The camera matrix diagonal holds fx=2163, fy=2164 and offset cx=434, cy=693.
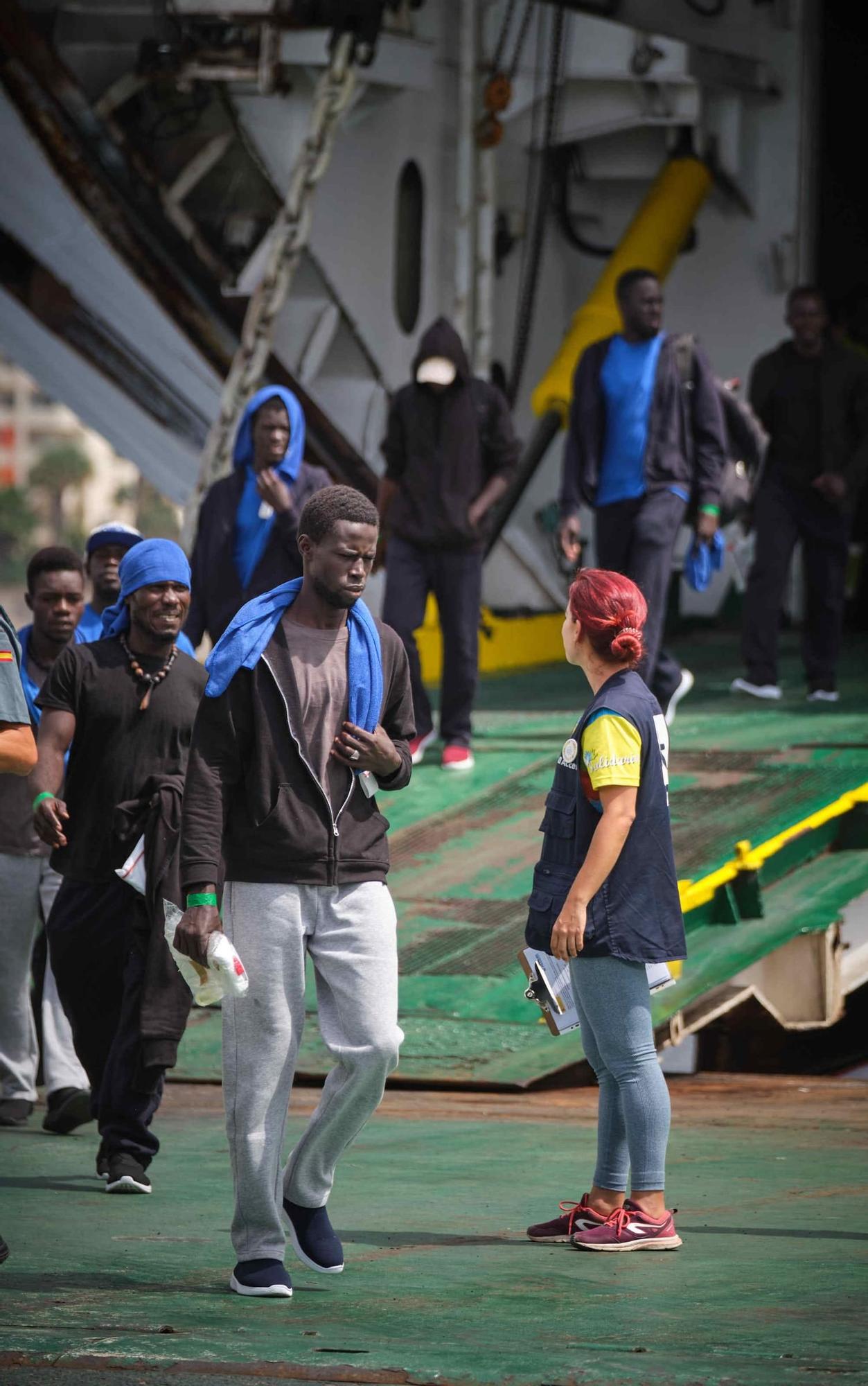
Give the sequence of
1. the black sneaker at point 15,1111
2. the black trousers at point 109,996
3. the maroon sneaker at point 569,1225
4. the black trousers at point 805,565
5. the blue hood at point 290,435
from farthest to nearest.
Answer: the black trousers at point 805,565, the blue hood at point 290,435, the black sneaker at point 15,1111, the black trousers at point 109,996, the maroon sneaker at point 569,1225

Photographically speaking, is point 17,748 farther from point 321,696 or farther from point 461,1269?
point 461,1269

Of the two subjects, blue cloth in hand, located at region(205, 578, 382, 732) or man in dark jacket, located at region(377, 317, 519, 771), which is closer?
blue cloth in hand, located at region(205, 578, 382, 732)

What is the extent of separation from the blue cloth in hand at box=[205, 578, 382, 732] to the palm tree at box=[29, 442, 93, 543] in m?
92.6

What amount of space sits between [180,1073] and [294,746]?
314 centimetres

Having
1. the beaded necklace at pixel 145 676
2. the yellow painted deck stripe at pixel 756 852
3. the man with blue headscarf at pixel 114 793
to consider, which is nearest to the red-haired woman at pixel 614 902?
the man with blue headscarf at pixel 114 793

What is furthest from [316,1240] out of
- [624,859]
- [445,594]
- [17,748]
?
[445,594]

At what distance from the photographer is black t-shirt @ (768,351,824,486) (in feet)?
36.7

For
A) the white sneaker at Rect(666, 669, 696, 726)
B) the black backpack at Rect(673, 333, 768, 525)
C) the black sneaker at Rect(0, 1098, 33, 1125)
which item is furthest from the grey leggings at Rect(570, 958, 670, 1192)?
the white sneaker at Rect(666, 669, 696, 726)

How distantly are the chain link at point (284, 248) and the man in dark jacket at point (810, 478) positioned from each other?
100 inches

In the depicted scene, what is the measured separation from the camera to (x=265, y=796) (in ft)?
15.2

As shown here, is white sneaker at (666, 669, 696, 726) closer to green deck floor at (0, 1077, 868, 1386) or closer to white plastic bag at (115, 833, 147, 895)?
green deck floor at (0, 1077, 868, 1386)

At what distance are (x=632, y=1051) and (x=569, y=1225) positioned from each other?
461 mm

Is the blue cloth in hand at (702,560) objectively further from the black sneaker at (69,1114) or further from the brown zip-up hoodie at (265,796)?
the brown zip-up hoodie at (265,796)

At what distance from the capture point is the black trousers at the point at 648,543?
31.7ft
